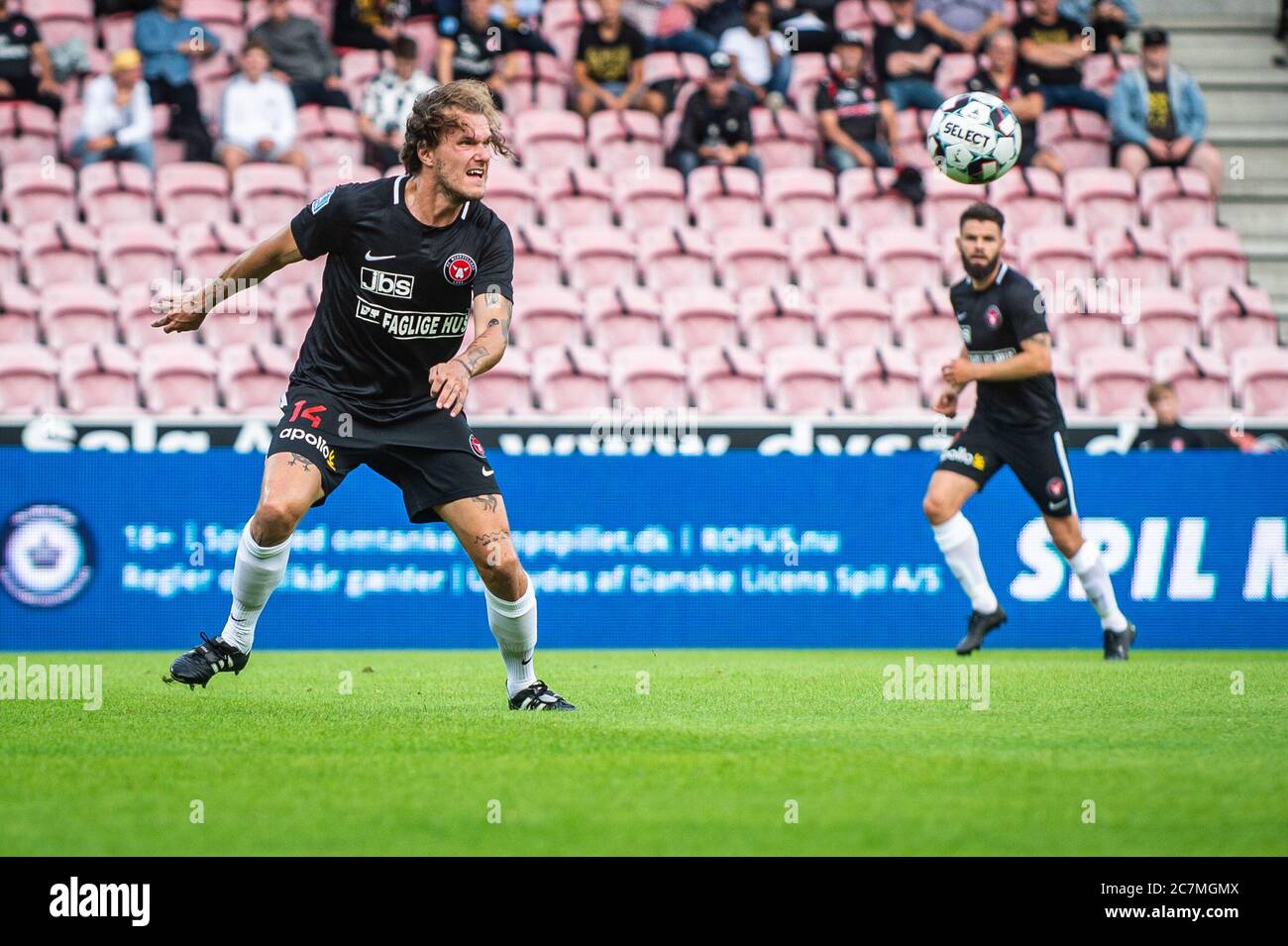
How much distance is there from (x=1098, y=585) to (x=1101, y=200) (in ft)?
22.6

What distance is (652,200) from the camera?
15.6 meters

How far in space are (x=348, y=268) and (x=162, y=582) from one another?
5299 mm

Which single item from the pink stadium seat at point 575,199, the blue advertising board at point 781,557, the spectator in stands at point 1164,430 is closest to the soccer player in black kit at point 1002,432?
the blue advertising board at point 781,557

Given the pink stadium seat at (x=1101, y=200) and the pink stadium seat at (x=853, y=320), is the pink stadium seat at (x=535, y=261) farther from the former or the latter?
the pink stadium seat at (x=1101, y=200)

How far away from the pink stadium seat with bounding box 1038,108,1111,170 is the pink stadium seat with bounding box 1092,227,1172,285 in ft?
4.55

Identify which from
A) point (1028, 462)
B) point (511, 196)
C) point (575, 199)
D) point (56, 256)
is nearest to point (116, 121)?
point (56, 256)

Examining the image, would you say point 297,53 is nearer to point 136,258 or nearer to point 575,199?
point 136,258

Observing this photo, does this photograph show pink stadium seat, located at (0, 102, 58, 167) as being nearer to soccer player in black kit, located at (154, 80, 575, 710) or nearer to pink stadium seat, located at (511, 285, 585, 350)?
pink stadium seat, located at (511, 285, 585, 350)

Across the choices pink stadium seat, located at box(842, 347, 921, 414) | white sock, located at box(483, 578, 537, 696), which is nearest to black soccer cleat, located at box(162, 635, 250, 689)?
white sock, located at box(483, 578, 537, 696)

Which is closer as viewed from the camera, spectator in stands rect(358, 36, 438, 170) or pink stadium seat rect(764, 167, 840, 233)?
spectator in stands rect(358, 36, 438, 170)

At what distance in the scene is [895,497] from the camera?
11828 mm

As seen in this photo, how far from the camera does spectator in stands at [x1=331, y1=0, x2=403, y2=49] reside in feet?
54.7
